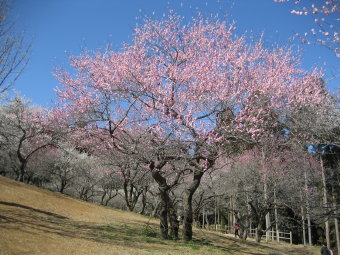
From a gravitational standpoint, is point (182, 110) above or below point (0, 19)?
below

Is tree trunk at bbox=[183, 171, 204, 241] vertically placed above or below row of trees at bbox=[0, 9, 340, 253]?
below

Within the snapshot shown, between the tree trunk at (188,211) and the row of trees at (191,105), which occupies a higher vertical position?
the row of trees at (191,105)

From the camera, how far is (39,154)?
33875 mm

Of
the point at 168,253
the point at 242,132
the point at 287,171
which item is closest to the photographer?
the point at 168,253

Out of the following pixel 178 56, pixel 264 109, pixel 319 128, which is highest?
pixel 178 56

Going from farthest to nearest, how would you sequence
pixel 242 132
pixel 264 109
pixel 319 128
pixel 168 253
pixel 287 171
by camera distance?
pixel 287 171 → pixel 264 109 → pixel 242 132 → pixel 319 128 → pixel 168 253

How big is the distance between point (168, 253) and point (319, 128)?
632cm

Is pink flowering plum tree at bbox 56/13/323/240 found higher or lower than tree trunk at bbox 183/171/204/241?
higher

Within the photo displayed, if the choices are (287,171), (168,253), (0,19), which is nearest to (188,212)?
(168,253)

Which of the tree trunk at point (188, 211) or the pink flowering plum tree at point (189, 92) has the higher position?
the pink flowering plum tree at point (189, 92)

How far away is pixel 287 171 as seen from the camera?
21.4m

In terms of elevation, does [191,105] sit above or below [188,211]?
above

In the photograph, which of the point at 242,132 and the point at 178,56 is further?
the point at 178,56

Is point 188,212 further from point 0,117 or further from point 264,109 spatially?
point 0,117
